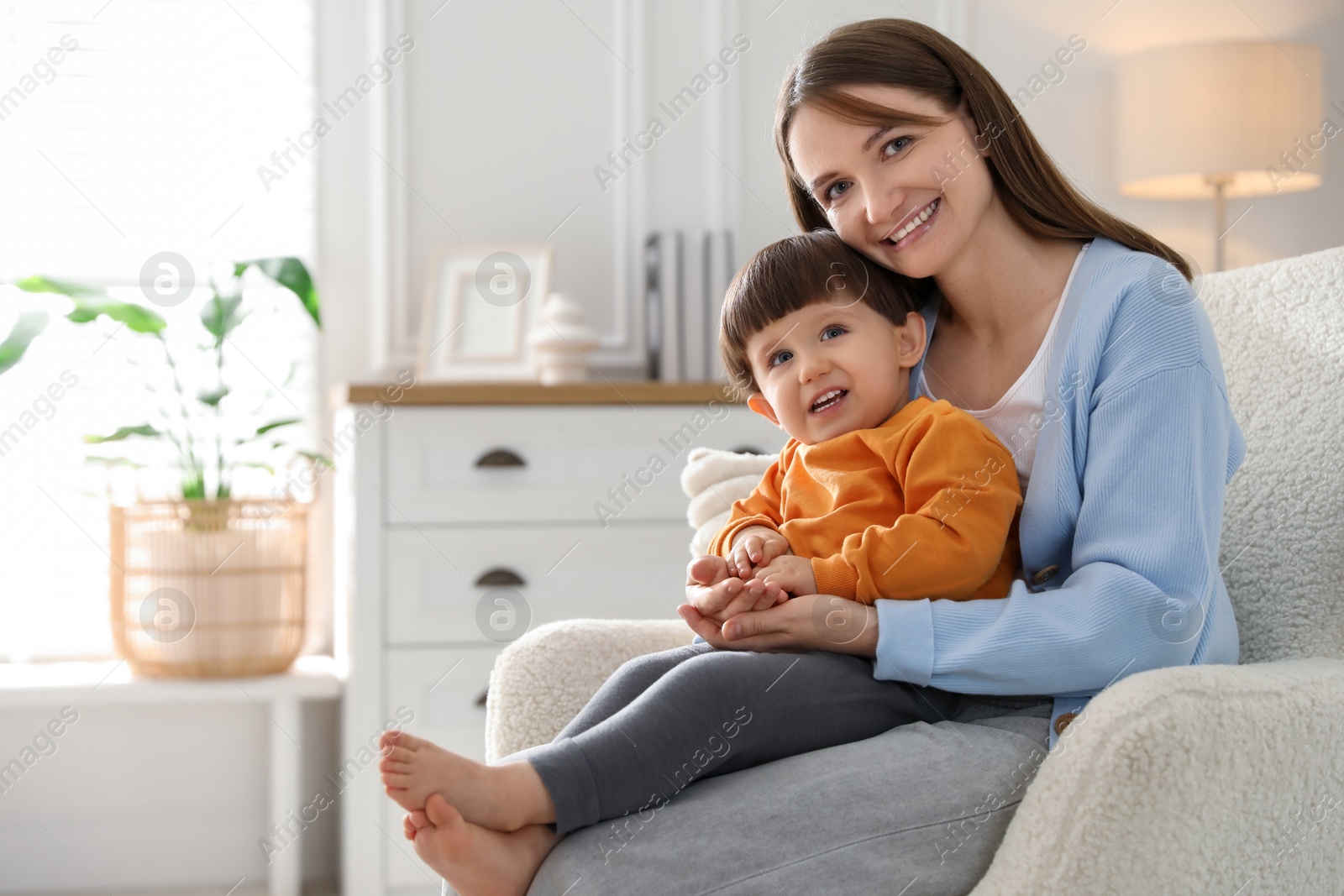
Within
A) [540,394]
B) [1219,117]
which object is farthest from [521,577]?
[1219,117]

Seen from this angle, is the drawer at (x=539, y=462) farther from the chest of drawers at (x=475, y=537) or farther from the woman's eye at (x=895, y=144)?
the woman's eye at (x=895, y=144)

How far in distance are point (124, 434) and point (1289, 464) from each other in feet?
5.80

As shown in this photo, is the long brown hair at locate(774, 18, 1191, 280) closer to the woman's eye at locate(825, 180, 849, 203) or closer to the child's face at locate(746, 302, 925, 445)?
the woman's eye at locate(825, 180, 849, 203)

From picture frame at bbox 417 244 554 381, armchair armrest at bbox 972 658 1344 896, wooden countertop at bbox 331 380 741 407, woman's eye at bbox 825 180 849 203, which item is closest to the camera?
armchair armrest at bbox 972 658 1344 896

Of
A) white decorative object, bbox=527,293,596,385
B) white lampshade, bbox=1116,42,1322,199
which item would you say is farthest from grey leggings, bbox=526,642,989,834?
white lampshade, bbox=1116,42,1322,199

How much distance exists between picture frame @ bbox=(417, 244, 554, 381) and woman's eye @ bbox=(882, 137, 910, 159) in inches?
49.5

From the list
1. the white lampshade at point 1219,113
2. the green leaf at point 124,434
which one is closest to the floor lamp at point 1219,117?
the white lampshade at point 1219,113

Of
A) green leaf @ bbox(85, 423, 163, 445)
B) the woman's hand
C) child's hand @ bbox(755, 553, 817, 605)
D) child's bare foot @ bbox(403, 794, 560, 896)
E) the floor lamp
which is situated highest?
the floor lamp

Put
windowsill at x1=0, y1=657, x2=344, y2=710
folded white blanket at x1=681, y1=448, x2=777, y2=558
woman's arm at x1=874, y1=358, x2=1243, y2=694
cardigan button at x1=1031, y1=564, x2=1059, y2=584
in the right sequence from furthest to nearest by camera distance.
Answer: windowsill at x1=0, y1=657, x2=344, y2=710 < folded white blanket at x1=681, y1=448, x2=777, y2=558 < cardigan button at x1=1031, y1=564, x2=1059, y2=584 < woman's arm at x1=874, y1=358, x2=1243, y2=694

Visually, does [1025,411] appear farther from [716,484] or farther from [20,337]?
[20,337]

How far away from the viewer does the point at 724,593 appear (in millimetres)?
938

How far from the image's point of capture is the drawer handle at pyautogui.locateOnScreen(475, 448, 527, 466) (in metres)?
1.90

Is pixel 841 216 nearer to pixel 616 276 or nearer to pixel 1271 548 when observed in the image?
pixel 1271 548

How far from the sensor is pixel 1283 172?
2.41m
